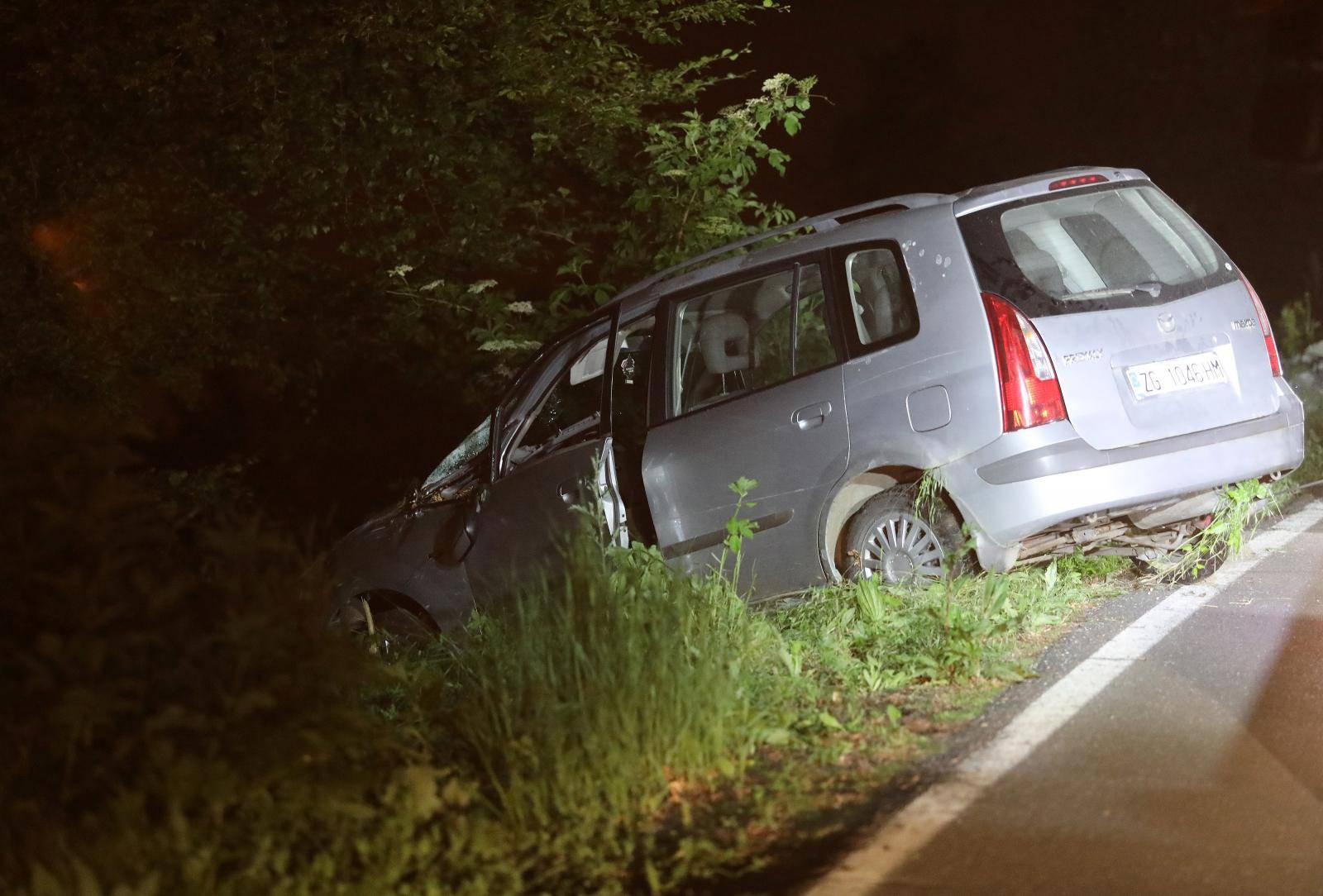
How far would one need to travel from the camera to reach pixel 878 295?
6.42 m

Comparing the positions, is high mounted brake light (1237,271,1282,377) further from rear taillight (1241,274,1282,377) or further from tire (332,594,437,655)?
tire (332,594,437,655)

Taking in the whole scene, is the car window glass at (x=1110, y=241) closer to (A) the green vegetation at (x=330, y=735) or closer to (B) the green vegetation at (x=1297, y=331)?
(A) the green vegetation at (x=330, y=735)

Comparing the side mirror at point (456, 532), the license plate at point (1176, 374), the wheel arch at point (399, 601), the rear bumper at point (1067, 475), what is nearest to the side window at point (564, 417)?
the side mirror at point (456, 532)

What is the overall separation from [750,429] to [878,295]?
0.86 meters

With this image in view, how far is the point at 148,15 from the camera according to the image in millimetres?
12117

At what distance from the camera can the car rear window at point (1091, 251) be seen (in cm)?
600

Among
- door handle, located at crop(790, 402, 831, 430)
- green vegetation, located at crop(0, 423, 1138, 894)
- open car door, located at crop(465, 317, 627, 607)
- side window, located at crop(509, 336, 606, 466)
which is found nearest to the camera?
green vegetation, located at crop(0, 423, 1138, 894)

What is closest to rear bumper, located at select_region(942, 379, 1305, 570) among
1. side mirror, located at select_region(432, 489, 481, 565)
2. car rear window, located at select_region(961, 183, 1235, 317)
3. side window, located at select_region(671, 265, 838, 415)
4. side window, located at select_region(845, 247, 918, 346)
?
car rear window, located at select_region(961, 183, 1235, 317)

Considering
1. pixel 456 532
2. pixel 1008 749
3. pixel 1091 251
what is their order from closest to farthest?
pixel 1008 749
pixel 1091 251
pixel 456 532

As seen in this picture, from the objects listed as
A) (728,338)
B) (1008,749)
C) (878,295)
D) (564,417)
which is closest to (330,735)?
(1008,749)

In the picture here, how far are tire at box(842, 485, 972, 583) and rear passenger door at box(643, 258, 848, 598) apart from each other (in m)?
0.19

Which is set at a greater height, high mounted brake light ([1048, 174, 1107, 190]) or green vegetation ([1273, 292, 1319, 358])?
high mounted brake light ([1048, 174, 1107, 190])

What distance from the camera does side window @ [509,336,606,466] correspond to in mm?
7699

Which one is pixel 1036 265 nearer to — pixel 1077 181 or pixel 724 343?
pixel 1077 181
